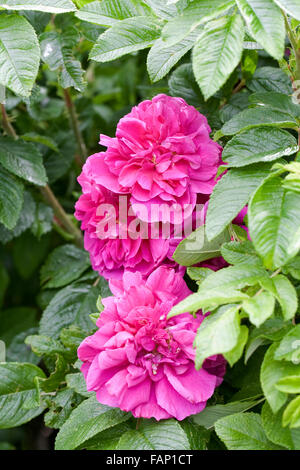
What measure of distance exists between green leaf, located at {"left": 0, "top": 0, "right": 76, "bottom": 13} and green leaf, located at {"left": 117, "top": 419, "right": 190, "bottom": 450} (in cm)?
44

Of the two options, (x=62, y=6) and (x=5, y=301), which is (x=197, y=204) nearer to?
(x=62, y=6)

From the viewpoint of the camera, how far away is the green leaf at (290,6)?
51 centimetres

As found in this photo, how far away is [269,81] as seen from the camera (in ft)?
2.63

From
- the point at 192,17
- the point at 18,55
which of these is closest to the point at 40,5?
the point at 18,55

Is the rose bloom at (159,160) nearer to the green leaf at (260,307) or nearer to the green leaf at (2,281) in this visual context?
the green leaf at (260,307)

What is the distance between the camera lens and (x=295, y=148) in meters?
0.60

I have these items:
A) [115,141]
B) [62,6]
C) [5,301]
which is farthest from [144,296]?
[5,301]

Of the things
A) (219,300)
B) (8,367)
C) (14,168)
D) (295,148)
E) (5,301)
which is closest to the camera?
(219,300)

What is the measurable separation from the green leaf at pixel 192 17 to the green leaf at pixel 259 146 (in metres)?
0.12

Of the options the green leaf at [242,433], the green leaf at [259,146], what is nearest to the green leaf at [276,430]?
the green leaf at [242,433]

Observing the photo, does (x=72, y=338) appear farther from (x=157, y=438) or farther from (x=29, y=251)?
(x=29, y=251)

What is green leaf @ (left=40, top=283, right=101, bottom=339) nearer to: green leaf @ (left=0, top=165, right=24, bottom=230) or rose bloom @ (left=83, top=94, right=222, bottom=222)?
green leaf @ (left=0, top=165, right=24, bottom=230)

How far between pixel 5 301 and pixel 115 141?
82 cm

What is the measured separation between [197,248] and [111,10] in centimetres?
28
